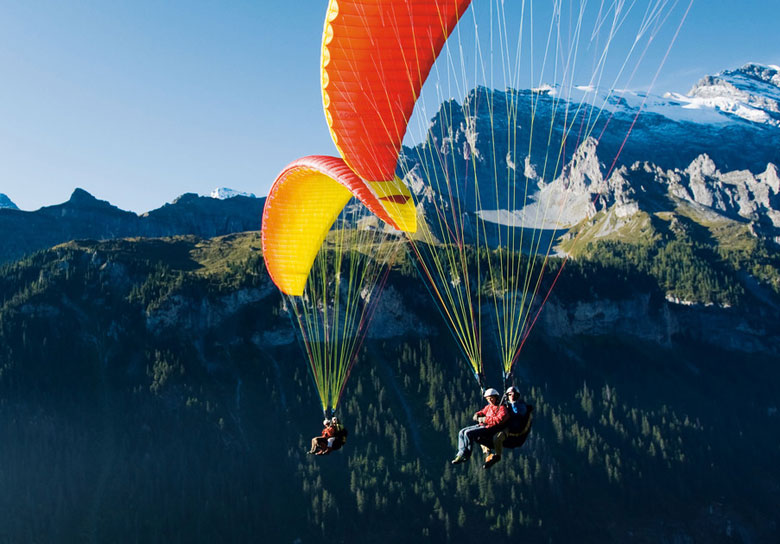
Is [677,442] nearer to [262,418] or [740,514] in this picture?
[740,514]

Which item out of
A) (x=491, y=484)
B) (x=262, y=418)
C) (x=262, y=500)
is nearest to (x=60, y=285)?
(x=262, y=418)

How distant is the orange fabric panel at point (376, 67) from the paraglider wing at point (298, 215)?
2764 millimetres

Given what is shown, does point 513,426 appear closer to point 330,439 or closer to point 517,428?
point 517,428

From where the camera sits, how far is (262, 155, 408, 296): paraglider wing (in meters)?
24.8

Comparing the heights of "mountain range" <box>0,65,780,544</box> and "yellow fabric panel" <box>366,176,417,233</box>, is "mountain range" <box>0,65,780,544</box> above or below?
below

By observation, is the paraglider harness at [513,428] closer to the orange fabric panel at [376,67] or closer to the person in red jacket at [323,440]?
the person in red jacket at [323,440]

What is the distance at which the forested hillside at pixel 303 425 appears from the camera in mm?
91875

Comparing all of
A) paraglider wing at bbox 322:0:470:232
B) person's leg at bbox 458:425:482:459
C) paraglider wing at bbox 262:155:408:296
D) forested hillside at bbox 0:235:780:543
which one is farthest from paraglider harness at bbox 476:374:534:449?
forested hillside at bbox 0:235:780:543

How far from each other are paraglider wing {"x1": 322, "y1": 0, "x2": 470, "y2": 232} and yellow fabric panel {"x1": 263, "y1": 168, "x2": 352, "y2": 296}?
4665 mm

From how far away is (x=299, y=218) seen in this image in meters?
26.8

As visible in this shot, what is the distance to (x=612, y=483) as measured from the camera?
107 m

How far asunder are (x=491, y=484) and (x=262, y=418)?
47.2m

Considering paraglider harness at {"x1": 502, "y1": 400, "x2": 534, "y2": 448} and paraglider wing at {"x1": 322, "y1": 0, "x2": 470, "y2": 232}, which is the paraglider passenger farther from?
paraglider wing at {"x1": 322, "y1": 0, "x2": 470, "y2": 232}

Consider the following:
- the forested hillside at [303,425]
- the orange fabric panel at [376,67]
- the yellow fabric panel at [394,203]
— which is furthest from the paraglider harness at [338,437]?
the forested hillside at [303,425]
